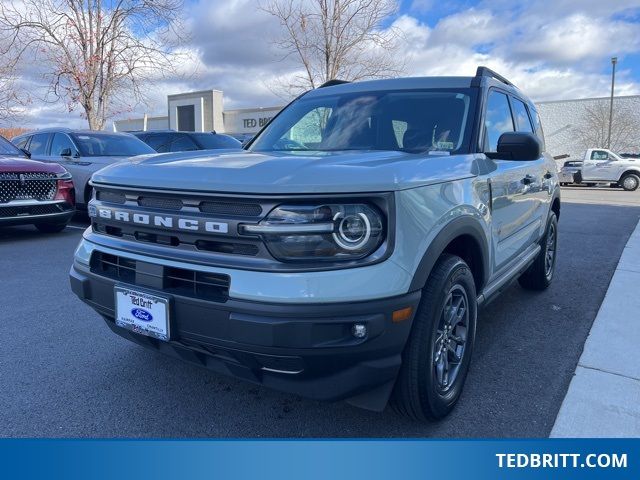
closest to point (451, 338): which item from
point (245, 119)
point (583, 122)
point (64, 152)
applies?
point (64, 152)

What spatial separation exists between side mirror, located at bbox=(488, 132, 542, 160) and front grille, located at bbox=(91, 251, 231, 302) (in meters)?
1.86

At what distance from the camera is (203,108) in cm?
3697

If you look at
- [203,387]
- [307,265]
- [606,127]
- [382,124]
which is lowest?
[203,387]

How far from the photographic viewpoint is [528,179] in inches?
150

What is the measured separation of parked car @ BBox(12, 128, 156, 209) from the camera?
8.49 meters

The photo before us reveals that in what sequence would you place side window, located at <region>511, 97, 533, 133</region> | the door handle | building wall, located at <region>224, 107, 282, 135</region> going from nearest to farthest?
the door handle < side window, located at <region>511, 97, 533, 133</region> < building wall, located at <region>224, 107, 282, 135</region>

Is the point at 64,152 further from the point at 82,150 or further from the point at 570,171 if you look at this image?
the point at 570,171

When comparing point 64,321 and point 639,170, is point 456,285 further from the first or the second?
point 639,170

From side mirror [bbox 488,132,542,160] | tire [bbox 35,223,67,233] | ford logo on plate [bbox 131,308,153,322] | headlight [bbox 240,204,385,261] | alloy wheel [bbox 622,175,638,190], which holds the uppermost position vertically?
side mirror [bbox 488,132,542,160]


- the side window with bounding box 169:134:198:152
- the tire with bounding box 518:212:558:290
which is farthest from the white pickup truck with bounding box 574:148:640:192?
the tire with bounding box 518:212:558:290

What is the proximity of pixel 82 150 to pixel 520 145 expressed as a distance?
8.01 meters

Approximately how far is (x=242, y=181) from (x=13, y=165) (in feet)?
21.1

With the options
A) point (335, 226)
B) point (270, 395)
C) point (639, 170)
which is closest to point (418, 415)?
point (270, 395)

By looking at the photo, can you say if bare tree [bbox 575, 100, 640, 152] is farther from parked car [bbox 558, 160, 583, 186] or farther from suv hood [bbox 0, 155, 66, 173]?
suv hood [bbox 0, 155, 66, 173]
